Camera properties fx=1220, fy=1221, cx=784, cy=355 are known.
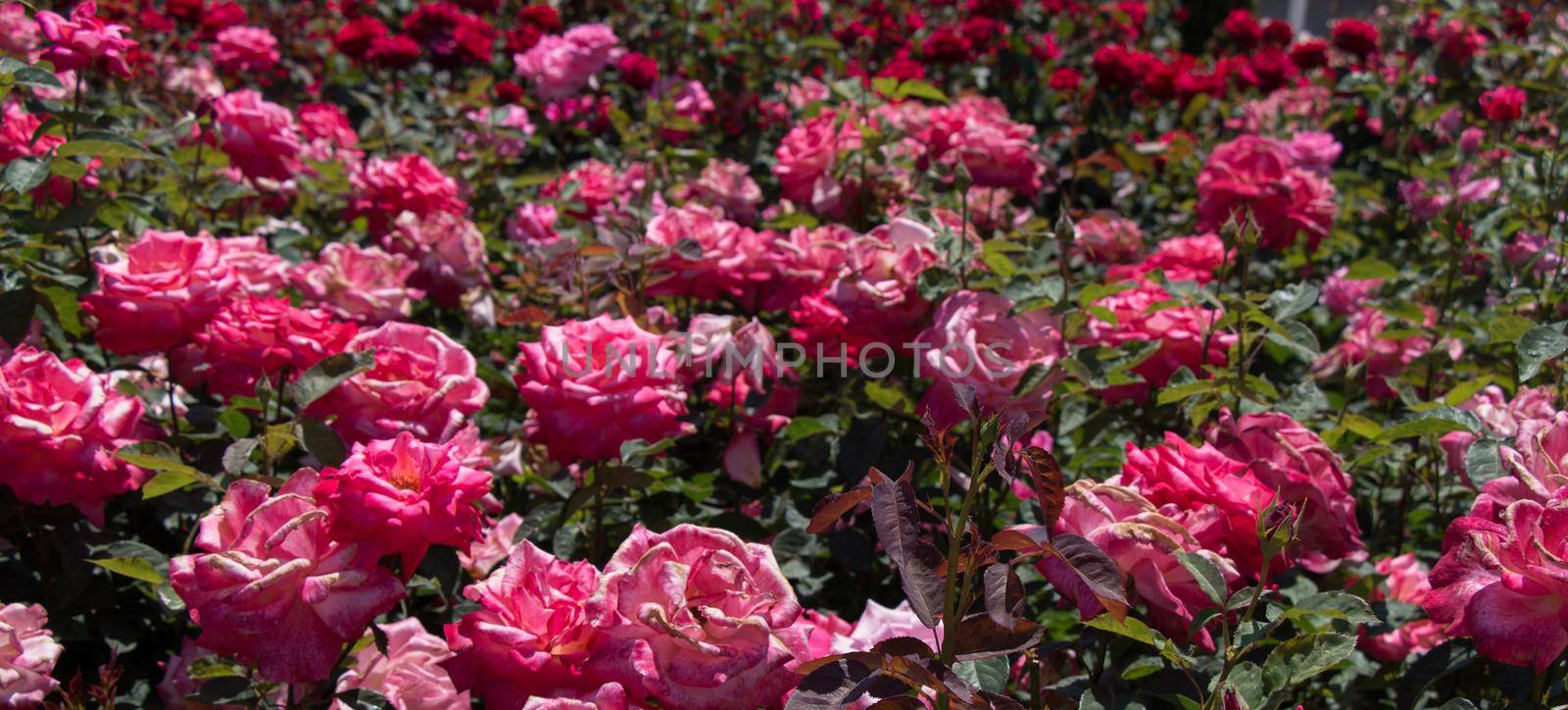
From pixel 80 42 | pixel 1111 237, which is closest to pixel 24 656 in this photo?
pixel 80 42

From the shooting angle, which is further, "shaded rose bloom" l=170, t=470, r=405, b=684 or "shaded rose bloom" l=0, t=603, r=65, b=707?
"shaded rose bloom" l=0, t=603, r=65, b=707

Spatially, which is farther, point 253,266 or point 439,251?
point 439,251

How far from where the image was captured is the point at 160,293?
148cm

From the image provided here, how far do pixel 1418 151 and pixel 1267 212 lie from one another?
1.65m

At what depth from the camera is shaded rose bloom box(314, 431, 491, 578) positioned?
1042mm

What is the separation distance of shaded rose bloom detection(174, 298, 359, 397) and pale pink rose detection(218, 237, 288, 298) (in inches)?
8.1

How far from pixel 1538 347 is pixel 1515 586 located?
0.56m

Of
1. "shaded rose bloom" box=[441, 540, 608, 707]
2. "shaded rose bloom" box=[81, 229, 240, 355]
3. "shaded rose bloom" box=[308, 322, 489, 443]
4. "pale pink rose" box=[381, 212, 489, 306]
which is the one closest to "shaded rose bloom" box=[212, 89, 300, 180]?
"pale pink rose" box=[381, 212, 489, 306]

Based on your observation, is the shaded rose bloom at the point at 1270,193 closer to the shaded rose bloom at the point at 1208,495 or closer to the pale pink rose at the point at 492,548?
the shaded rose bloom at the point at 1208,495

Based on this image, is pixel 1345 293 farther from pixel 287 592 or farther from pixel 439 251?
pixel 287 592

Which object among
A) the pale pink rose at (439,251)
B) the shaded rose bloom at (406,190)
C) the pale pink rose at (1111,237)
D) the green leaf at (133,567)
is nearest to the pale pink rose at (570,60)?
the shaded rose bloom at (406,190)

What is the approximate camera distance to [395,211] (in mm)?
2211

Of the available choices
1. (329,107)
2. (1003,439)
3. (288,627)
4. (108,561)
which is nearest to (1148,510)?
(1003,439)

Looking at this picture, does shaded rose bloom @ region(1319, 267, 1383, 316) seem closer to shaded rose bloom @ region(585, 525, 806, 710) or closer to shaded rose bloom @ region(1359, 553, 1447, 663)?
shaded rose bloom @ region(1359, 553, 1447, 663)
